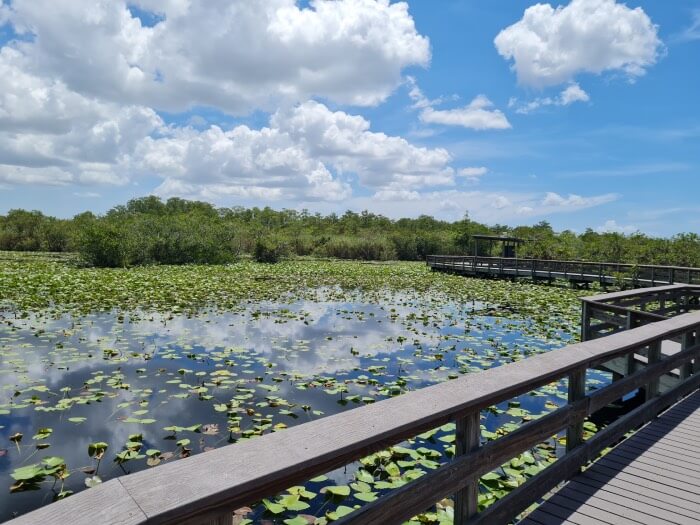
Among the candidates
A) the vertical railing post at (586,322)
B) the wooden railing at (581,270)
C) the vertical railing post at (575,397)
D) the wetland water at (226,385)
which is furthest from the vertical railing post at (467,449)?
the wooden railing at (581,270)

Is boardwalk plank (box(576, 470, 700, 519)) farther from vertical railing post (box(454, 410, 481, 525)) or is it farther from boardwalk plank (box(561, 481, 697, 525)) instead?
vertical railing post (box(454, 410, 481, 525))

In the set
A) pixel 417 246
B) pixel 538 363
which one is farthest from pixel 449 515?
pixel 417 246

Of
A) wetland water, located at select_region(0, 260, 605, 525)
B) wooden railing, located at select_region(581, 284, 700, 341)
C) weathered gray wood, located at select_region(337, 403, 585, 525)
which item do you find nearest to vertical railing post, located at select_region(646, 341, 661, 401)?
wetland water, located at select_region(0, 260, 605, 525)

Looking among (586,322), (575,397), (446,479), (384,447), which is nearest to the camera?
(384,447)

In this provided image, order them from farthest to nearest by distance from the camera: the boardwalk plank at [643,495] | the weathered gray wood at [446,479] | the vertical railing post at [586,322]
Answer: the vertical railing post at [586,322]
the boardwalk plank at [643,495]
the weathered gray wood at [446,479]

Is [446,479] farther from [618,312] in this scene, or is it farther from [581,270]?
[581,270]

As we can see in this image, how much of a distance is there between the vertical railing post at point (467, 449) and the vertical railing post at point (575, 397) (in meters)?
1.19

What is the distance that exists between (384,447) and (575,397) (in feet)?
6.64

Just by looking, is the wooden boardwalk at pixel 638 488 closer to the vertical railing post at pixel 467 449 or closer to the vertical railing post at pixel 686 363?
the vertical railing post at pixel 467 449

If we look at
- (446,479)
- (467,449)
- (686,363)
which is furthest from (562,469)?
(686,363)

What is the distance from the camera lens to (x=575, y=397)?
10.4 ft

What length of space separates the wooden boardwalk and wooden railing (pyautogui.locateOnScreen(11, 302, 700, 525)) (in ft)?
0.37

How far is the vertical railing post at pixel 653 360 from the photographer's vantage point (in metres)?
4.23

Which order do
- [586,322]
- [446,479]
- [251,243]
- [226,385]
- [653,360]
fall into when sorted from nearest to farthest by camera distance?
[446,479], [653,360], [226,385], [586,322], [251,243]
